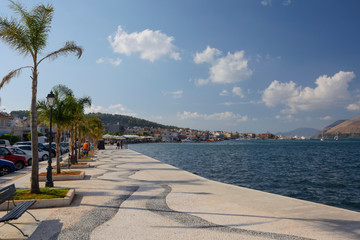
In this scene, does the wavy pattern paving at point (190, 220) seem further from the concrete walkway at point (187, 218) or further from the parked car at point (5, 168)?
the parked car at point (5, 168)

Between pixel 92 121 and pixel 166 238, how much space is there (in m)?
32.5

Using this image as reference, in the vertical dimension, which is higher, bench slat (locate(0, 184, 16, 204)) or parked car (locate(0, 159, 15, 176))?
bench slat (locate(0, 184, 16, 204))

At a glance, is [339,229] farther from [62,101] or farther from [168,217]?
[62,101]

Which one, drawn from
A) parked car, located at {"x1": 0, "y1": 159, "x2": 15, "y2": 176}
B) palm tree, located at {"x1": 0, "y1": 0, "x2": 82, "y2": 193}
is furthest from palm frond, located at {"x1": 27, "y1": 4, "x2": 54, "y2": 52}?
parked car, located at {"x1": 0, "y1": 159, "x2": 15, "y2": 176}

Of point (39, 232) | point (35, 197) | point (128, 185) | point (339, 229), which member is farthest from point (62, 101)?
point (339, 229)

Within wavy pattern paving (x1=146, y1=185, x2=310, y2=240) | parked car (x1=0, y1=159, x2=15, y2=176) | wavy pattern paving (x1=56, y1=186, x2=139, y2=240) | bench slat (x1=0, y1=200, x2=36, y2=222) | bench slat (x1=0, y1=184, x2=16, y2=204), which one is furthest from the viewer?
parked car (x1=0, y1=159, x2=15, y2=176)

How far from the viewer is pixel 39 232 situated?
589cm

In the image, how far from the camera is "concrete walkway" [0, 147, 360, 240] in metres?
5.71

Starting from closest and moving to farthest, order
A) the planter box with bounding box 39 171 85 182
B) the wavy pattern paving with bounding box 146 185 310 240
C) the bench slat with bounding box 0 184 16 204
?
the wavy pattern paving with bounding box 146 185 310 240, the bench slat with bounding box 0 184 16 204, the planter box with bounding box 39 171 85 182

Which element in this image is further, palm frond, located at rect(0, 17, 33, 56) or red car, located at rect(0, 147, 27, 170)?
red car, located at rect(0, 147, 27, 170)

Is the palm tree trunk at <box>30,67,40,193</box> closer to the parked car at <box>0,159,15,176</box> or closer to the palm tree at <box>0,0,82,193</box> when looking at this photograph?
the palm tree at <box>0,0,82,193</box>

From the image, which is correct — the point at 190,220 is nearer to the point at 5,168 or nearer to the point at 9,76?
the point at 9,76

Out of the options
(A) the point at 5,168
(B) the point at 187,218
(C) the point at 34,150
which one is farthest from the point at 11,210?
(A) the point at 5,168

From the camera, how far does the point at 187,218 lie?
6.87m
